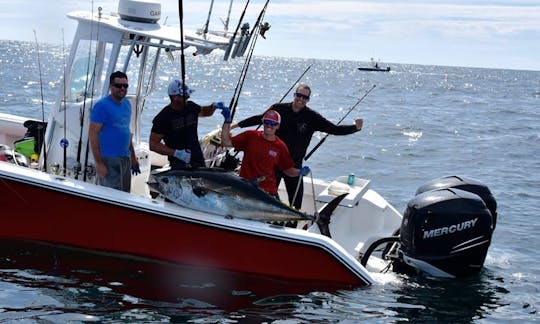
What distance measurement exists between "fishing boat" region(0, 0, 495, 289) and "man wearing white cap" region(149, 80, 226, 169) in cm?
23

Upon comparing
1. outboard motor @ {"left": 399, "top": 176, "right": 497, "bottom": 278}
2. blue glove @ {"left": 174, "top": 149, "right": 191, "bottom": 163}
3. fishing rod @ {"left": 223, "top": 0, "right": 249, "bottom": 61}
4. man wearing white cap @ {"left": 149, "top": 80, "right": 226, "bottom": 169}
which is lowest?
outboard motor @ {"left": 399, "top": 176, "right": 497, "bottom": 278}

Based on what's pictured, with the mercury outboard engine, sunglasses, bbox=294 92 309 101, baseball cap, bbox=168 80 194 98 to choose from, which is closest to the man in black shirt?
sunglasses, bbox=294 92 309 101

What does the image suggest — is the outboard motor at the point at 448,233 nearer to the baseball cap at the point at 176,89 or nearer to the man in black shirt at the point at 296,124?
the man in black shirt at the point at 296,124

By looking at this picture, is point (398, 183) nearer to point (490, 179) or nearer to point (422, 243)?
point (490, 179)

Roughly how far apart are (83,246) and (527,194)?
9.92m

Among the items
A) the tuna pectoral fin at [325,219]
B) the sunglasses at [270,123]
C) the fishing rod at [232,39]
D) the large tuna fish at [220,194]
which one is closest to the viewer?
the large tuna fish at [220,194]

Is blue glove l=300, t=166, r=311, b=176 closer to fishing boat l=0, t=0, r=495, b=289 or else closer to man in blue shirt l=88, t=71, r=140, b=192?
fishing boat l=0, t=0, r=495, b=289

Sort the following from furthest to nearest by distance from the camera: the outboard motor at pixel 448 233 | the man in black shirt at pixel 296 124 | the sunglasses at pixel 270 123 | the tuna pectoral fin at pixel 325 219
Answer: the man in black shirt at pixel 296 124, the tuna pectoral fin at pixel 325 219, the outboard motor at pixel 448 233, the sunglasses at pixel 270 123

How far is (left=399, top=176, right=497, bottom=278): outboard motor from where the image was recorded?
6.92 meters

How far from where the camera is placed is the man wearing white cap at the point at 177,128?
6.66 meters

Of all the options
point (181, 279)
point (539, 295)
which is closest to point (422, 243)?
point (539, 295)

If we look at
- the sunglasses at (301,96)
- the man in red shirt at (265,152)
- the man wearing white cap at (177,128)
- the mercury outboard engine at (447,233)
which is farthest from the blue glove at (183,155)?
the mercury outboard engine at (447,233)

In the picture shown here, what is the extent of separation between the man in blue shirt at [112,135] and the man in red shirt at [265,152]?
88 cm

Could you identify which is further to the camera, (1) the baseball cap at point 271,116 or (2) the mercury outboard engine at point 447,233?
(2) the mercury outboard engine at point 447,233
